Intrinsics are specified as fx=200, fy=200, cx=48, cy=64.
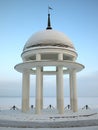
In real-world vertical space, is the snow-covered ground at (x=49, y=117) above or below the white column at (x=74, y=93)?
below

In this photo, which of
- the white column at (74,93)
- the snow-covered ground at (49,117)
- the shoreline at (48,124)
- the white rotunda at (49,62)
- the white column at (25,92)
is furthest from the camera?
the white column at (25,92)

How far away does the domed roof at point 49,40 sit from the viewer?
30.5 meters

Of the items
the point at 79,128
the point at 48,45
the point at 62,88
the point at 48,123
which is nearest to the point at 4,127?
the point at 48,123

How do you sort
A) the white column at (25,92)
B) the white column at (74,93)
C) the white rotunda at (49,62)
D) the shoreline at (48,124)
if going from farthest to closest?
the white column at (25,92), the white column at (74,93), the white rotunda at (49,62), the shoreline at (48,124)

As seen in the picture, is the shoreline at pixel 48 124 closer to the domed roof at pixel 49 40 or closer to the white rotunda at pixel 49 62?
the white rotunda at pixel 49 62

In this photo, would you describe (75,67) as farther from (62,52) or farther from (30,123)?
(30,123)

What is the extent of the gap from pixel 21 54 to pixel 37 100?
885 cm

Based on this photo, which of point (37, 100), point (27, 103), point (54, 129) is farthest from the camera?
Result: point (27, 103)

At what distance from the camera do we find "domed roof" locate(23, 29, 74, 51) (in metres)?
30.5

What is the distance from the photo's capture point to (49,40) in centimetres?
3061

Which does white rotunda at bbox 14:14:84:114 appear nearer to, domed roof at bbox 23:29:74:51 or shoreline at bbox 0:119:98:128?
domed roof at bbox 23:29:74:51

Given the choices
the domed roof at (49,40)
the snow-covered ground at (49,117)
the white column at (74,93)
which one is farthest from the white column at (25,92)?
the white column at (74,93)

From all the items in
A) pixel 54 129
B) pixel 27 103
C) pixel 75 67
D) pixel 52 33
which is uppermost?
pixel 52 33

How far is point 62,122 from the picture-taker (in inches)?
789
